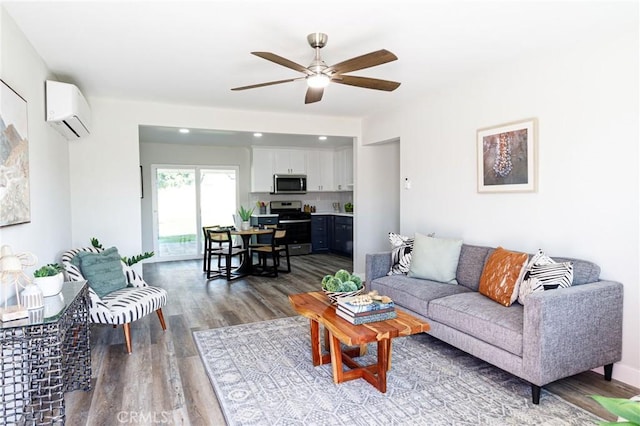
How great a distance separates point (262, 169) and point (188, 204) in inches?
65.8

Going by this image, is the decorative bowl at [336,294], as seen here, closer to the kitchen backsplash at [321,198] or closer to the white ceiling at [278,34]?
the white ceiling at [278,34]

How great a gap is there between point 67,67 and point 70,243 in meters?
1.82

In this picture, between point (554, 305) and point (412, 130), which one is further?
point (412, 130)

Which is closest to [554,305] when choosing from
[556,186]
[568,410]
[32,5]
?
[568,410]

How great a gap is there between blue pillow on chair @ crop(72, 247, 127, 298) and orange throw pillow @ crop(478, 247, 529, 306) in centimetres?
316

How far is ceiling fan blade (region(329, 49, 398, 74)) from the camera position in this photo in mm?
2308

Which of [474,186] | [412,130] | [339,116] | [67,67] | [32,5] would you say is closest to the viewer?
[32,5]

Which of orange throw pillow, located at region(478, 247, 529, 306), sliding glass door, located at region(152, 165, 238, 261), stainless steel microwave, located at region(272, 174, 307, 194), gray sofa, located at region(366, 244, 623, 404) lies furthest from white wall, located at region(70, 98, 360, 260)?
orange throw pillow, located at region(478, 247, 529, 306)

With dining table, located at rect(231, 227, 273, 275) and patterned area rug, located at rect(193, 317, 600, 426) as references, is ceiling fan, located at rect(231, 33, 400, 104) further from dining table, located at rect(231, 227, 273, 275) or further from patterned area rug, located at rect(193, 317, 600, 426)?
dining table, located at rect(231, 227, 273, 275)

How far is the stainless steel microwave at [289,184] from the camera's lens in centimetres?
817

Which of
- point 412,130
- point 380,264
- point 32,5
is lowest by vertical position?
point 380,264

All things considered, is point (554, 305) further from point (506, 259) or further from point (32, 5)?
point (32, 5)

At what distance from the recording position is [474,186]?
379 cm

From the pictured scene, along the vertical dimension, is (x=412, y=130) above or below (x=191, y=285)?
above
